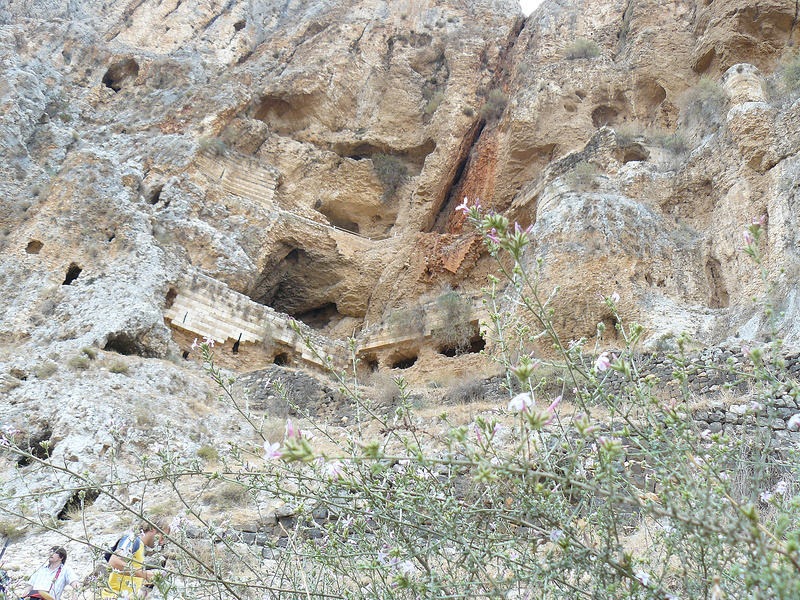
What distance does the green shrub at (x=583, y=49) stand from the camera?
625 inches

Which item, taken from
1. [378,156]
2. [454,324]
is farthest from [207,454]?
[378,156]

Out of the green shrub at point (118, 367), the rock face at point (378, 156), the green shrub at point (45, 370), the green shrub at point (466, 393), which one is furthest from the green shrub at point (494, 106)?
the green shrub at point (45, 370)

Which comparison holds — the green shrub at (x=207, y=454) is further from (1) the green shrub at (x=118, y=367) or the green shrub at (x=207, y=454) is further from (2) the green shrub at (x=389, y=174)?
(2) the green shrub at (x=389, y=174)

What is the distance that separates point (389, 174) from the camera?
57.7ft

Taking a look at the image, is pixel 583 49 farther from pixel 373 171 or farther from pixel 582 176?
pixel 373 171

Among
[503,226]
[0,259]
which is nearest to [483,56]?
[0,259]

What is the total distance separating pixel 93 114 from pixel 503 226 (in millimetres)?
19523

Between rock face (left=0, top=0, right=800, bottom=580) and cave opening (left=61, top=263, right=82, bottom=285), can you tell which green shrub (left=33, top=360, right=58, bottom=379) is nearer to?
rock face (left=0, top=0, right=800, bottom=580)

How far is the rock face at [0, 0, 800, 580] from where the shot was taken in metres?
9.94

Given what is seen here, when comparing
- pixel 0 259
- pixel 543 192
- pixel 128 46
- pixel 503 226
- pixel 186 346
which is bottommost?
pixel 186 346

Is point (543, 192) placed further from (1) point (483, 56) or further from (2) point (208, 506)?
(2) point (208, 506)

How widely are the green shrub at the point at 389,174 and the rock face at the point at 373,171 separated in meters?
0.07

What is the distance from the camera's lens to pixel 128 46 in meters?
19.8

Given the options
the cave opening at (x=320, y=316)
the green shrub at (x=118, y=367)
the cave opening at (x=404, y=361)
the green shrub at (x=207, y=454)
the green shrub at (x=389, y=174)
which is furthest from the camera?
the green shrub at (x=389, y=174)
